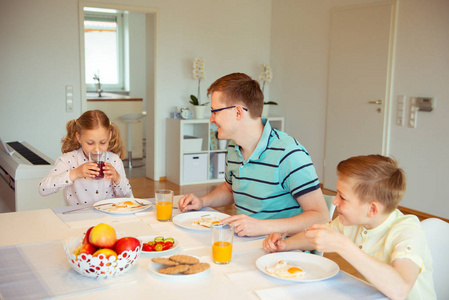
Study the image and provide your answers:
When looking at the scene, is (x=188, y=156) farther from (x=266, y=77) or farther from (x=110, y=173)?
(x=110, y=173)

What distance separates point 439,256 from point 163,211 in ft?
3.29

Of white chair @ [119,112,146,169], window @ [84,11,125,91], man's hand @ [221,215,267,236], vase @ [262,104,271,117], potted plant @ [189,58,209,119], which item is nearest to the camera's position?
man's hand @ [221,215,267,236]

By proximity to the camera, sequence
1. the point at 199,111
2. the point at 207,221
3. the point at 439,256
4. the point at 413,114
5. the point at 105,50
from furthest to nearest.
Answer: the point at 105,50
the point at 199,111
the point at 413,114
the point at 207,221
the point at 439,256

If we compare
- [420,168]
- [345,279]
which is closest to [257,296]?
[345,279]

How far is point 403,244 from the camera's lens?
1.37 meters

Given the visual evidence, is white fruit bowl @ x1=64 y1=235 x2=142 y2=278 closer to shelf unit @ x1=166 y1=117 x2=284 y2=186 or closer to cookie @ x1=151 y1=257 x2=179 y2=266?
cookie @ x1=151 y1=257 x2=179 y2=266

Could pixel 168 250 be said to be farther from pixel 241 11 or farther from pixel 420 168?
pixel 241 11

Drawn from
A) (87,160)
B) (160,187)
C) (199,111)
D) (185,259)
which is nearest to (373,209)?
(185,259)

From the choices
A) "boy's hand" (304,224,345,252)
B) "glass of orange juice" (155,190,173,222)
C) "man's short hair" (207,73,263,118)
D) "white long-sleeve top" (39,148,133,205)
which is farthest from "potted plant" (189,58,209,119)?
"boy's hand" (304,224,345,252)

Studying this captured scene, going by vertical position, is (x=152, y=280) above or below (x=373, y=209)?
below

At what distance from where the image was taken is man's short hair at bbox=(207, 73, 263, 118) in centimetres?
201

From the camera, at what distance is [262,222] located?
1.76 meters

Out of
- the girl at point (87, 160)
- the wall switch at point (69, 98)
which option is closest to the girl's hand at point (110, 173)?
the girl at point (87, 160)

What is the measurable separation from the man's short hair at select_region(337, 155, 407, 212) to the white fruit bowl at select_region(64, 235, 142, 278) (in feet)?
2.25
